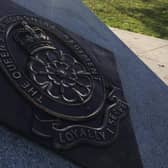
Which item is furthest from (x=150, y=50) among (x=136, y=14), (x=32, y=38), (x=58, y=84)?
(x=136, y=14)

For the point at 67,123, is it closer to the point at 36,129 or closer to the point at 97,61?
the point at 36,129

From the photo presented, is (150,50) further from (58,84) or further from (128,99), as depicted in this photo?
(58,84)

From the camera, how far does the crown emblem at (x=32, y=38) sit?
302 cm

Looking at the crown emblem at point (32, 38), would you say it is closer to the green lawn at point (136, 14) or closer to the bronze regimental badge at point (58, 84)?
the bronze regimental badge at point (58, 84)

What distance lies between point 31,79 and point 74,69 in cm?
41

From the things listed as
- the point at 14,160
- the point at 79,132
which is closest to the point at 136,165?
the point at 79,132

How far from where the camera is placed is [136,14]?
871 centimetres

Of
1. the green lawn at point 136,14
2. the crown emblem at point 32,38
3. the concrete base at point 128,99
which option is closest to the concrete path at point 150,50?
the concrete base at point 128,99

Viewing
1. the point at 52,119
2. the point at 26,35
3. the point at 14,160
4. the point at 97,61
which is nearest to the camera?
the point at 14,160

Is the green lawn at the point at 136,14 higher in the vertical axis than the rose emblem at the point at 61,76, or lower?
lower

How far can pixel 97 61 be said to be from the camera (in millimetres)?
3445

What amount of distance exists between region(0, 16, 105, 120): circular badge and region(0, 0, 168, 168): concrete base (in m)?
0.30

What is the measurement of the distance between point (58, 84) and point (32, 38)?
0.38 metres

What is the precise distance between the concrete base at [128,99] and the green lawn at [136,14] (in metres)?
3.12
